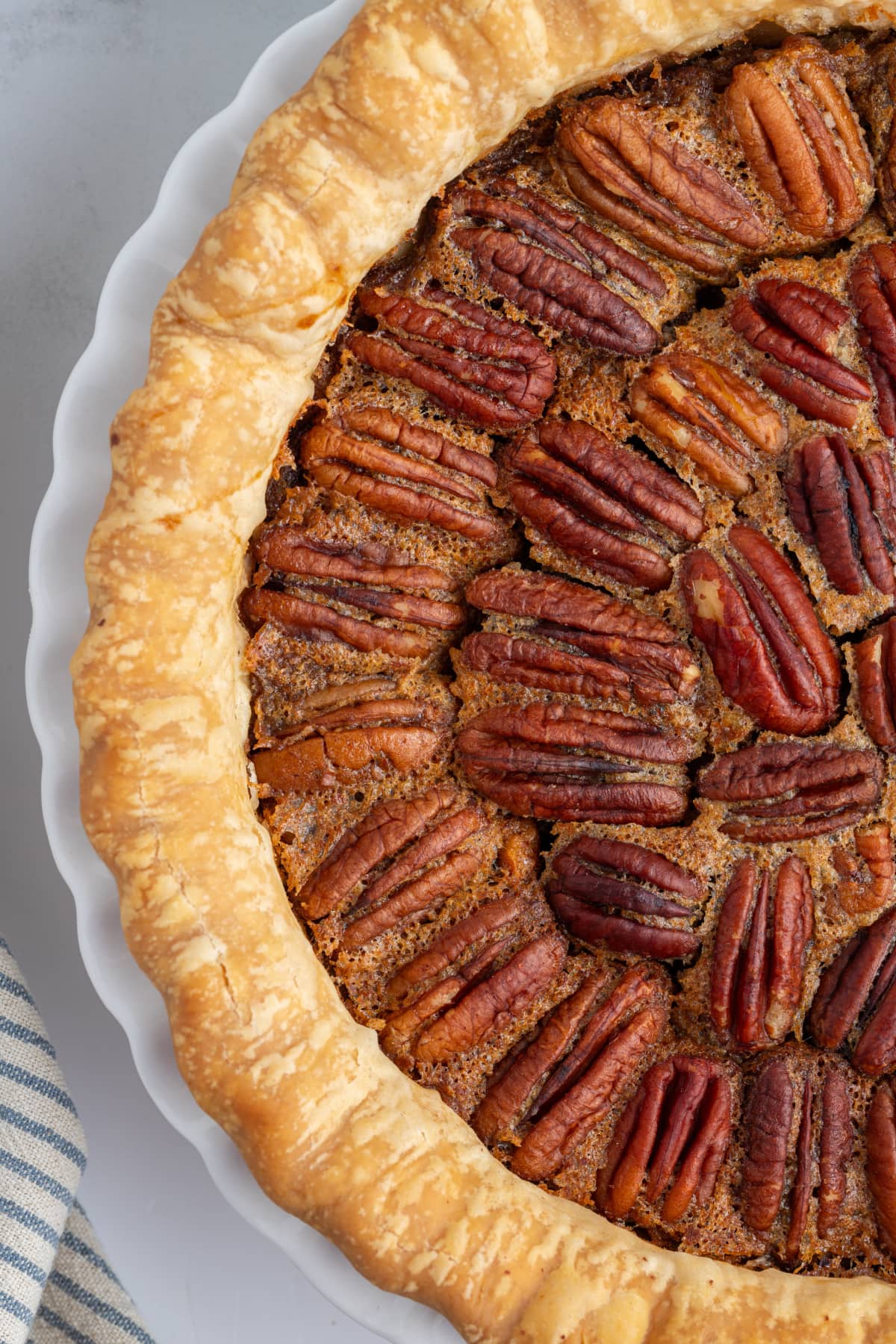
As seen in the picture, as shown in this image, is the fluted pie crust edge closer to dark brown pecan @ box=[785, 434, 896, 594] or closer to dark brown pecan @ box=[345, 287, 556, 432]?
dark brown pecan @ box=[345, 287, 556, 432]

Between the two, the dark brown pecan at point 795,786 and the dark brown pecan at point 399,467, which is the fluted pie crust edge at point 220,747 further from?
the dark brown pecan at point 795,786

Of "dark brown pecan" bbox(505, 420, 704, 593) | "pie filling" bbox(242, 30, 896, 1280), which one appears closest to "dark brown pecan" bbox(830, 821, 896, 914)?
"pie filling" bbox(242, 30, 896, 1280)

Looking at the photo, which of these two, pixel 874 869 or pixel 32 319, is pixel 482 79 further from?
pixel 874 869

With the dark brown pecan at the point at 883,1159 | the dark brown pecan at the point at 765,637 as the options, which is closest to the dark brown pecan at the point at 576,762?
the dark brown pecan at the point at 765,637

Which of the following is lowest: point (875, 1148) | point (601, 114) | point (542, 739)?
point (875, 1148)

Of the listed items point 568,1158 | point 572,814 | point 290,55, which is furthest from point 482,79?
point 568,1158
